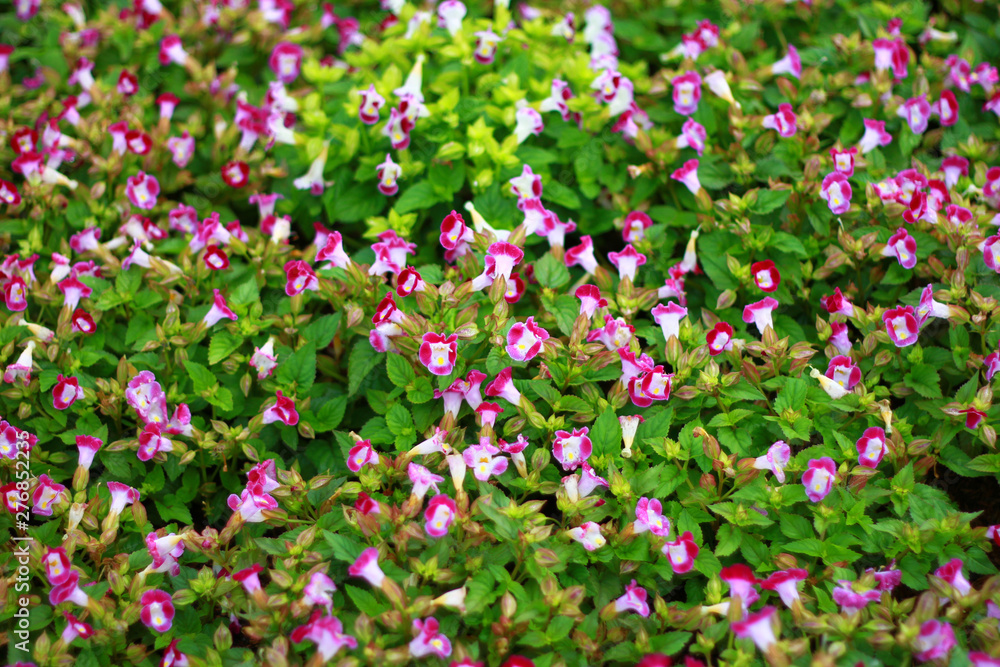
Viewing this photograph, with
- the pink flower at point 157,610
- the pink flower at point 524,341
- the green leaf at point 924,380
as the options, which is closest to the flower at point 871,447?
the green leaf at point 924,380

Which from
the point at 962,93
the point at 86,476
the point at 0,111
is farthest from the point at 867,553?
the point at 0,111

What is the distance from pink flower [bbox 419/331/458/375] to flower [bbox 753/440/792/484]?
1.14 meters

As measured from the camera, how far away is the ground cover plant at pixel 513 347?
255 cm

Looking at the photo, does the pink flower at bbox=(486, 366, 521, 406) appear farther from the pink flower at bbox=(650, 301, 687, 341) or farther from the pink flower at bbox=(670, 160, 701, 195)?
the pink flower at bbox=(670, 160, 701, 195)

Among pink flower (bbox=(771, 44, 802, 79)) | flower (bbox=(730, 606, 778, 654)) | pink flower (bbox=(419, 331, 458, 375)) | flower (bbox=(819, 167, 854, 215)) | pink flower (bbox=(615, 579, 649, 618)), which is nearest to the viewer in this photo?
flower (bbox=(730, 606, 778, 654))

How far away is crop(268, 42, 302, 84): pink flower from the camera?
4.41m

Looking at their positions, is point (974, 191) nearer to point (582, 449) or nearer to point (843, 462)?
point (843, 462)

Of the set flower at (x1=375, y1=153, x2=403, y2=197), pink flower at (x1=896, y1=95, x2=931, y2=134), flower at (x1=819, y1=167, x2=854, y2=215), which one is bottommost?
flower at (x1=375, y1=153, x2=403, y2=197)

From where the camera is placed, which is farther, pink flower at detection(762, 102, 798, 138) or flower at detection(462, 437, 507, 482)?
pink flower at detection(762, 102, 798, 138)

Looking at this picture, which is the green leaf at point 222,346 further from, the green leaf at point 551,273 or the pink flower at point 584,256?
the pink flower at point 584,256

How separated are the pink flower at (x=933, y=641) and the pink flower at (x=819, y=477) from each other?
496 mm

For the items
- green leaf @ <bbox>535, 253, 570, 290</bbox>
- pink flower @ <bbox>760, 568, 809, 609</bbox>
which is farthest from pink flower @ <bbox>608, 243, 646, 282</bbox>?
pink flower @ <bbox>760, 568, 809, 609</bbox>

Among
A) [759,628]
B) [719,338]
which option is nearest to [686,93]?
[719,338]

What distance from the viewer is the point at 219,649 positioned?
2.55m
